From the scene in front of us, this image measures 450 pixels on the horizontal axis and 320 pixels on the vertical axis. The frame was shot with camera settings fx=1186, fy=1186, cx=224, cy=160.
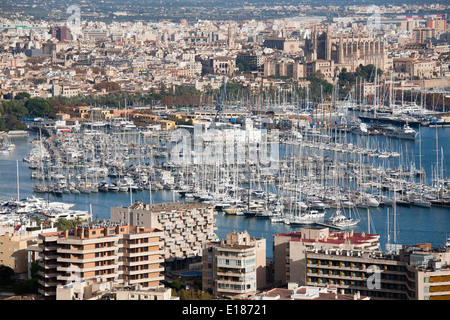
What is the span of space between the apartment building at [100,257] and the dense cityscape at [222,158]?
0.04 feet

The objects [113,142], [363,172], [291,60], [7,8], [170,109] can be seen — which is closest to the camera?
[363,172]

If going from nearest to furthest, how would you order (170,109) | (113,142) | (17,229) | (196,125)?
(17,229)
(113,142)
(196,125)
(170,109)

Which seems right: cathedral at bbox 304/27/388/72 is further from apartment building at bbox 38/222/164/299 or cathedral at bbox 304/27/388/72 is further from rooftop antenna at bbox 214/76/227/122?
apartment building at bbox 38/222/164/299

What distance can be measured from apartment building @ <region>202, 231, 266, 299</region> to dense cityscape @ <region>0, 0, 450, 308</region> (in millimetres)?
12

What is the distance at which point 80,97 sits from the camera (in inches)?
998

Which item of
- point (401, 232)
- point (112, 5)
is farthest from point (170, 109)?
point (112, 5)

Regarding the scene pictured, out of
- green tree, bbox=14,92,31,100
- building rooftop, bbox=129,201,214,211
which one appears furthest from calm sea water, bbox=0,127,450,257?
green tree, bbox=14,92,31,100

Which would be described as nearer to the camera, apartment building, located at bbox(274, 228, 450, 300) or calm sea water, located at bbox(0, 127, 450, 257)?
apartment building, located at bbox(274, 228, 450, 300)

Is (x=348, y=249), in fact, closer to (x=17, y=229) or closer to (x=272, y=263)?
(x=272, y=263)

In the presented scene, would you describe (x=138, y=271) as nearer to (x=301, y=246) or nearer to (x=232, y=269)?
(x=232, y=269)

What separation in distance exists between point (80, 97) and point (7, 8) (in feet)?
49.6

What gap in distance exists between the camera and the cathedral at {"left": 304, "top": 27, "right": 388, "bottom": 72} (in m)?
32.0

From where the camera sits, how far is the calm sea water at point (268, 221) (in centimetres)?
1086

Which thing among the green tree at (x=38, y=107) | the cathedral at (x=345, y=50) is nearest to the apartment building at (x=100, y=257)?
the green tree at (x=38, y=107)
